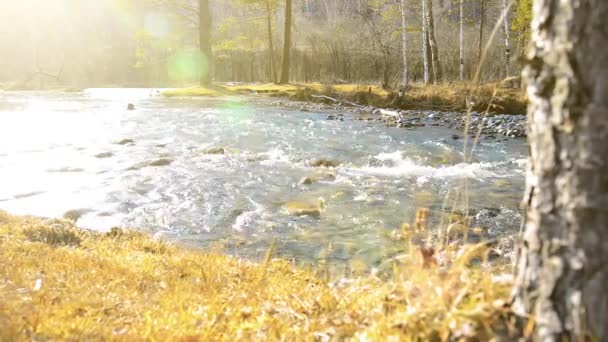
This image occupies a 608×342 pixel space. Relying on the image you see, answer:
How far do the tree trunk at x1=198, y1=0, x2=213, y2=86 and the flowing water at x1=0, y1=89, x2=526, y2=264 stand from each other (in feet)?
31.7

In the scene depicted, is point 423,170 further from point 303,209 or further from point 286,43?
point 286,43

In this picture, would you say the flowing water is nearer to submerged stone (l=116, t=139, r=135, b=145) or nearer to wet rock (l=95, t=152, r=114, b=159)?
wet rock (l=95, t=152, r=114, b=159)

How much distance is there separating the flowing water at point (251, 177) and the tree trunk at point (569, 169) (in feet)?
9.12

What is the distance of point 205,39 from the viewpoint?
83.6ft

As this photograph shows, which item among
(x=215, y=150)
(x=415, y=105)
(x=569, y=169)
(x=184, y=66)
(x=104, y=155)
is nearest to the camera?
(x=569, y=169)

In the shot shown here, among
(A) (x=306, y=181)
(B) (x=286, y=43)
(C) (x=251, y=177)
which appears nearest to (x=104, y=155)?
(C) (x=251, y=177)

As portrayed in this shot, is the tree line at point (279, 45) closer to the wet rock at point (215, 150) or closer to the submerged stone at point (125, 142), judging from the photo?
the wet rock at point (215, 150)

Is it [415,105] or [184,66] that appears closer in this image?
[415,105]

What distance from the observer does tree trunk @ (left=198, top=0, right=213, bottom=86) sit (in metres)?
24.9

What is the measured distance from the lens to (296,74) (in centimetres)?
3438

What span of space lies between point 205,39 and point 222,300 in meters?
23.8

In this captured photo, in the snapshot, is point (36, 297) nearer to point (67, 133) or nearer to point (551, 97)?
point (551, 97)

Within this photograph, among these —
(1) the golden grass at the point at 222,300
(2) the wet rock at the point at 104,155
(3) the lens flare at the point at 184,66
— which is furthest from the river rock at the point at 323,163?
(3) the lens flare at the point at 184,66

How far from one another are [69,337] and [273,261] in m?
2.58
